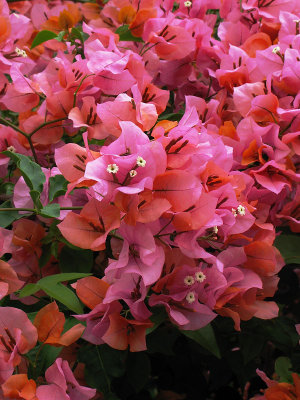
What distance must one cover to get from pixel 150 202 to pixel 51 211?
0.14 m

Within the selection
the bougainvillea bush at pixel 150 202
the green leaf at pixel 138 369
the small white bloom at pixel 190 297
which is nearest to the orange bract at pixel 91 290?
the bougainvillea bush at pixel 150 202

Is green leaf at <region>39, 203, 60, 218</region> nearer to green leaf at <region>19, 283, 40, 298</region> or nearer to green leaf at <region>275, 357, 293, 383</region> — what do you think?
green leaf at <region>19, 283, 40, 298</region>

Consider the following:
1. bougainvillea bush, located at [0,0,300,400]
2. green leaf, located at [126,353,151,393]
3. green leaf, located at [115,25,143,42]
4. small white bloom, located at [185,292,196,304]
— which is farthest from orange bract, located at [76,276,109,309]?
green leaf, located at [115,25,143,42]

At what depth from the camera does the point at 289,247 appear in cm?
85

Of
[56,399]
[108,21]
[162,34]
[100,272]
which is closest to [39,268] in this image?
[100,272]

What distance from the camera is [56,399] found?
2.07 ft

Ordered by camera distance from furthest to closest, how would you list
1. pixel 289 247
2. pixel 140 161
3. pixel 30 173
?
pixel 289 247, pixel 30 173, pixel 140 161

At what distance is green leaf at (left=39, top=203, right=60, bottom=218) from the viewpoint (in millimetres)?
712

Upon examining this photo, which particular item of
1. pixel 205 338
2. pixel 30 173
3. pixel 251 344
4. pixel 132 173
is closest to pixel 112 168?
pixel 132 173

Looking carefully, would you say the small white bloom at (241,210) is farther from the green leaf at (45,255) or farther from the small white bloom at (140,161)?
the green leaf at (45,255)

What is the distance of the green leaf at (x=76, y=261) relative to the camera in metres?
0.83

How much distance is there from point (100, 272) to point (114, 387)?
21 cm

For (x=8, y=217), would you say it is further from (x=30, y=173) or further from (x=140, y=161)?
(x=140, y=161)

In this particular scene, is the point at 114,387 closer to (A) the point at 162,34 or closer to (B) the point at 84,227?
(B) the point at 84,227
